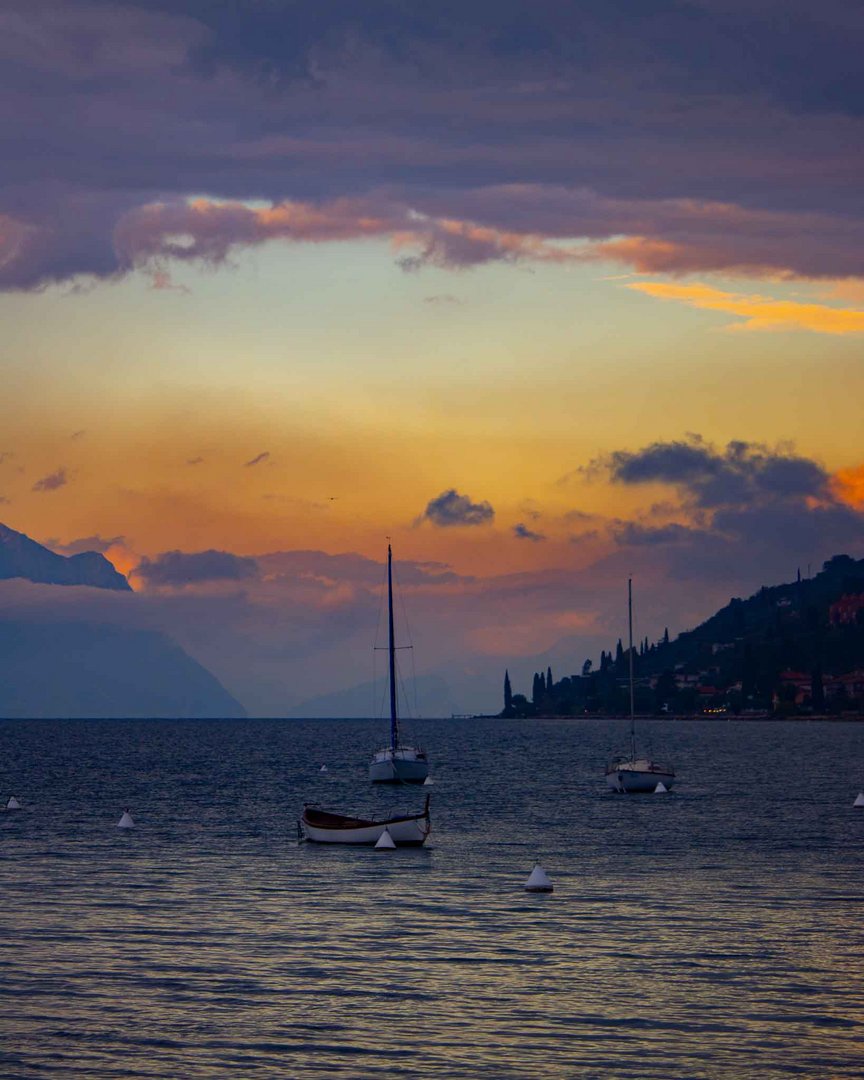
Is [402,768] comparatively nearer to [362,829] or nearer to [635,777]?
[635,777]

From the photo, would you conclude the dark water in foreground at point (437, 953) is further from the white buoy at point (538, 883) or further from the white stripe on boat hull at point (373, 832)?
the white stripe on boat hull at point (373, 832)

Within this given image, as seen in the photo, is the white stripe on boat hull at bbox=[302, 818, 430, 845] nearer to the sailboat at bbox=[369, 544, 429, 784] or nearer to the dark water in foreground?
the dark water in foreground

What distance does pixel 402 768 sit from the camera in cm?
13425

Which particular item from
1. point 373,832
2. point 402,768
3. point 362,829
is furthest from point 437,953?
point 402,768

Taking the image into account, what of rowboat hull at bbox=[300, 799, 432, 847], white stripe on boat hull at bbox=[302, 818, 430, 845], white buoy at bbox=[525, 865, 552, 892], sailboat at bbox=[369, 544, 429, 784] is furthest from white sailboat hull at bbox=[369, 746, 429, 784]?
white buoy at bbox=[525, 865, 552, 892]

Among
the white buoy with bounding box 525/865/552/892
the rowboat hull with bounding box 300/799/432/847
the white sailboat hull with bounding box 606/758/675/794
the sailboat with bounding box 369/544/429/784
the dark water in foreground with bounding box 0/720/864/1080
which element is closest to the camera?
the dark water in foreground with bounding box 0/720/864/1080

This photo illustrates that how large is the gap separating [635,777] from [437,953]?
7835 cm

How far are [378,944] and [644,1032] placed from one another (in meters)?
13.0

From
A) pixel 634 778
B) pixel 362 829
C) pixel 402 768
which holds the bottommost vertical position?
pixel 634 778

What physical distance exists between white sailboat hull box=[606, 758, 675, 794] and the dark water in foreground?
101 ft

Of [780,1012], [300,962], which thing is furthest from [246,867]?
[780,1012]

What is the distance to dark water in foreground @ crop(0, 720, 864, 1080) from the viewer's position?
31.2 m

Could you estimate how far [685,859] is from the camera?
68.4 m

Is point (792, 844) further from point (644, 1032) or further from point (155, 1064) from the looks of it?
point (155, 1064)
